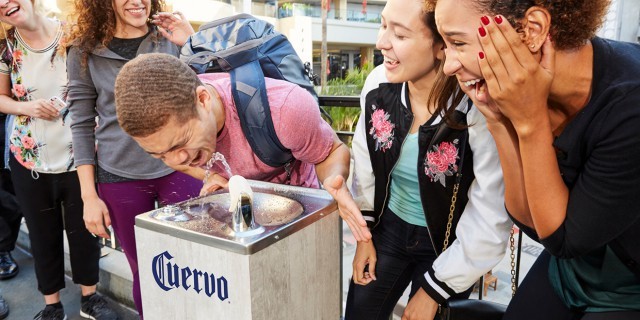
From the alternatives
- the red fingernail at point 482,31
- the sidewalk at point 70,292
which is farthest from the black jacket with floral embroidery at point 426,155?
the sidewalk at point 70,292

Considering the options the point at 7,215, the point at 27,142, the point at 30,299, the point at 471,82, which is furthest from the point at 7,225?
the point at 471,82

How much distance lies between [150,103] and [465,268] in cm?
96

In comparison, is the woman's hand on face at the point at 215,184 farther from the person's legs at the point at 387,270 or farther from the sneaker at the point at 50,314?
the sneaker at the point at 50,314

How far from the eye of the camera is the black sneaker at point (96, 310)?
2.41 m

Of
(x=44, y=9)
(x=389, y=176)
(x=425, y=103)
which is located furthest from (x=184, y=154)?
(x=44, y=9)

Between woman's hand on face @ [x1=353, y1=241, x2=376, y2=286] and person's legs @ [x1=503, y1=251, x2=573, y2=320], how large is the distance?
0.43 metres

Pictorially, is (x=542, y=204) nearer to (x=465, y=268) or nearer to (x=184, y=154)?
(x=465, y=268)

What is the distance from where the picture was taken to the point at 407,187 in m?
1.41

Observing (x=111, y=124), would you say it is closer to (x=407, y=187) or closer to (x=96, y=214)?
(x=96, y=214)

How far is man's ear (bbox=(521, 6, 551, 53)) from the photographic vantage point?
80cm

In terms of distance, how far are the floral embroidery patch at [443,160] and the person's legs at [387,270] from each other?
240 millimetres

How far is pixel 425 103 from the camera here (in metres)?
1.36

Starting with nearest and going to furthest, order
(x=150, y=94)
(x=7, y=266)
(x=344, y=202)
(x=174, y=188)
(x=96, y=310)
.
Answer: (x=150, y=94) < (x=344, y=202) < (x=174, y=188) < (x=96, y=310) < (x=7, y=266)

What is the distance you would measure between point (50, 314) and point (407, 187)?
208cm
